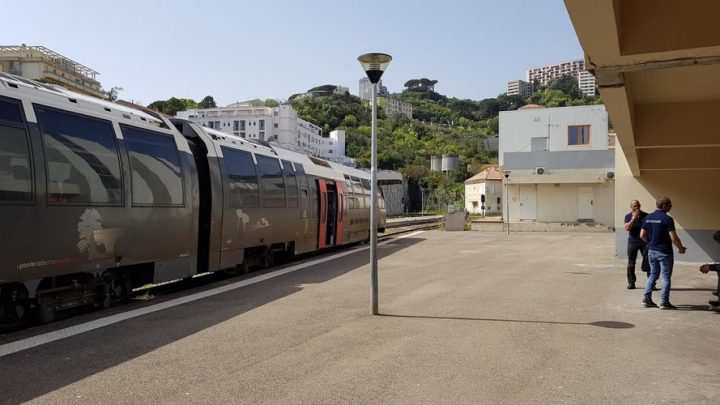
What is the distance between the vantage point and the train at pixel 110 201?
275 inches

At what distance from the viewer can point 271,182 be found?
14398 millimetres

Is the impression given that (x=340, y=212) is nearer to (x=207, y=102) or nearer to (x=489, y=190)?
(x=489, y=190)

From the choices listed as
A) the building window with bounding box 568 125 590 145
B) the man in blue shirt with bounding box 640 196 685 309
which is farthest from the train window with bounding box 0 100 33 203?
the building window with bounding box 568 125 590 145

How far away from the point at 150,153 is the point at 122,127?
28.2 inches

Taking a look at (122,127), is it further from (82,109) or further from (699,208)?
(699,208)

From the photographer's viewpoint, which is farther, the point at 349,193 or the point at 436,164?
the point at 436,164

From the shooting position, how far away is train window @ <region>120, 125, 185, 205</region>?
29.9 ft

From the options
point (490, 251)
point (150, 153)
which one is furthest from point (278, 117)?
point (150, 153)

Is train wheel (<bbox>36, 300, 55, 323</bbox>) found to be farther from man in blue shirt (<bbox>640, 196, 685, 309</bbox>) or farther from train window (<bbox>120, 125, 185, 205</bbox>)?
man in blue shirt (<bbox>640, 196, 685, 309</bbox>)

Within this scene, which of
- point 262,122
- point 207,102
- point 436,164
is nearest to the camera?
point 436,164

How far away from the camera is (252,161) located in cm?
1344

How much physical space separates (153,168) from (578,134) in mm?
31980

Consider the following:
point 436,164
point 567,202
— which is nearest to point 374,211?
point 567,202

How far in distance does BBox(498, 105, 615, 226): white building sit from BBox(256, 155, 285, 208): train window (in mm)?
22752
